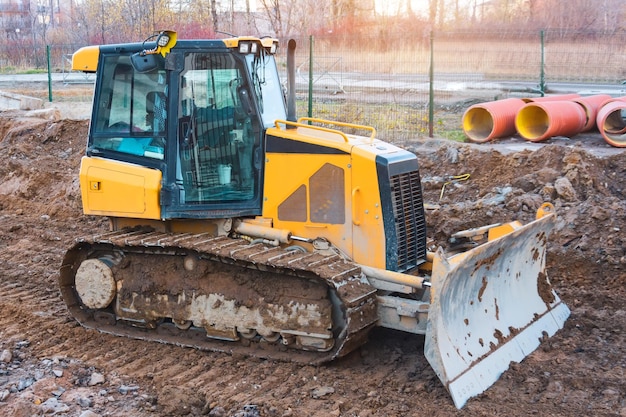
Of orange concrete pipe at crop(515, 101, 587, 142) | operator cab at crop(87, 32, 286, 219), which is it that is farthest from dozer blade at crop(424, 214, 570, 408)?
orange concrete pipe at crop(515, 101, 587, 142)

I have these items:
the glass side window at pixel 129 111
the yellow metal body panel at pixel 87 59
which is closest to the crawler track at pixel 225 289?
the glass side window at pixel 129 111

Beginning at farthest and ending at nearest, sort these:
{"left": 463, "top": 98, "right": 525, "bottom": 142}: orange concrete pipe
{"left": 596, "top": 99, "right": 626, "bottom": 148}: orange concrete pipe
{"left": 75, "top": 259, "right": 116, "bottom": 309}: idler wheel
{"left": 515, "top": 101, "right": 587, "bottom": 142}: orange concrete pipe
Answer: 1. {"left": 463, "top": 98, "right": 525, "bottom": 142}: orange concrete pipe
2. {"left": 515, "top": 101, "right": 587, "bottom": 142}: orange concrete pipe
3. {"left": 596, "top": 99, "right": 626, "bottom": 148}: orange concrete pipe
4. {"left": 75, "top": 259, "right": 116, "bottom": 309}: idler wheel

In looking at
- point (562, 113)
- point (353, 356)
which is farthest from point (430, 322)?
point (562, 113)

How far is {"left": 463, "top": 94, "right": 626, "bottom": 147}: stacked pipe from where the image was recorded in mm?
13859

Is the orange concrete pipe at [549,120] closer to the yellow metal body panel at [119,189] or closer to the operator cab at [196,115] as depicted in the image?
the operator cab at [196,115]

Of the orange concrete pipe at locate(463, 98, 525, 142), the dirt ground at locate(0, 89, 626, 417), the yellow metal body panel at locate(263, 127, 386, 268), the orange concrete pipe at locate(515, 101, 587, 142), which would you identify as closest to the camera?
the dirt ground at locate(0, 89, 626, 417)

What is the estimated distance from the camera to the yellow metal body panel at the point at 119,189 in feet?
22.7

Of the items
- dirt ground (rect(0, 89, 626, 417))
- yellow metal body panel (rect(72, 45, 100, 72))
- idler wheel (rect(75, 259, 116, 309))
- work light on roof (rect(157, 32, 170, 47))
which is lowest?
dirt ground (rect(0, 89, 626, 417))

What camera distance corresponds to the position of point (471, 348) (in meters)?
6.16

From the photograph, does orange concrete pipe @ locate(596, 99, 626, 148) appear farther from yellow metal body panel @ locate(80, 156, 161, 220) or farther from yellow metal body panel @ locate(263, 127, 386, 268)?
yellow metal body panel @ locate(80, 156, 161, 220)

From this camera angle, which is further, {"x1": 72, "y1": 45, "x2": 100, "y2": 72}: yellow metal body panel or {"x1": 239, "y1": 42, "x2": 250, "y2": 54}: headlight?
{"x1": 72, "y1": 45, "x2": 100, "y2": 72}: yellow metal body panel

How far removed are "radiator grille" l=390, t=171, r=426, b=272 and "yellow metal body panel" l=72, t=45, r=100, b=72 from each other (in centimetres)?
291

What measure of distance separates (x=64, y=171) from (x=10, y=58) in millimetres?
18902

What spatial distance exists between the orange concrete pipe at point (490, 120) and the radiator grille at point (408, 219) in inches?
313
